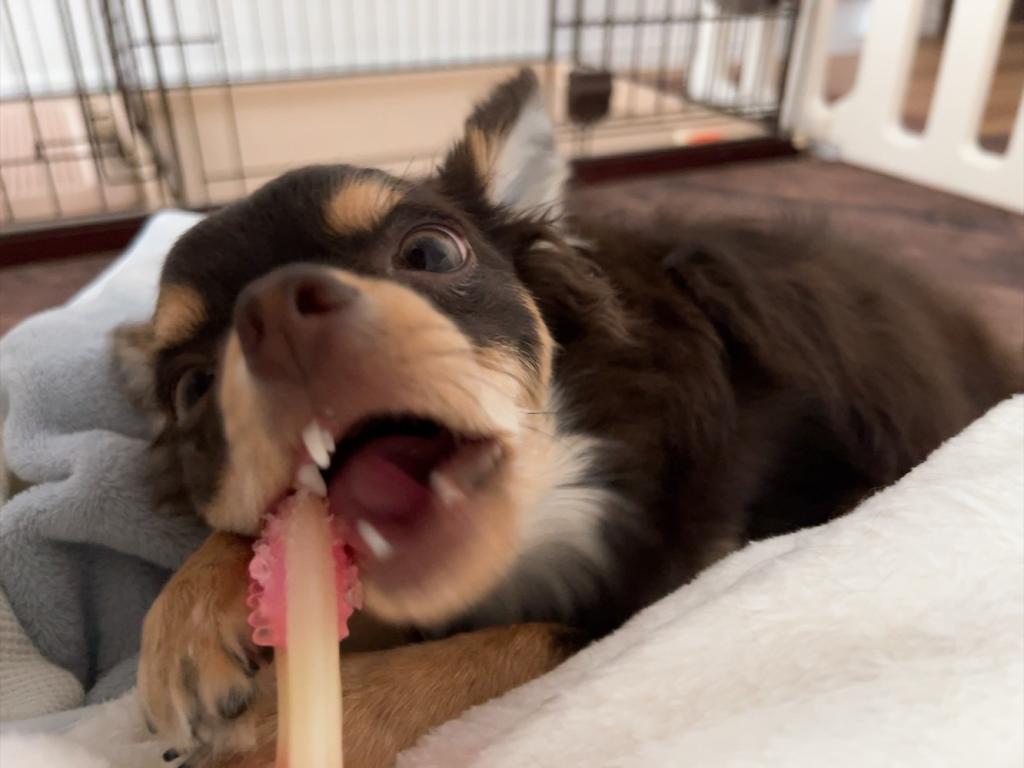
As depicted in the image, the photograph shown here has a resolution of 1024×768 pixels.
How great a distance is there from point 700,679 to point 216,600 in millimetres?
510

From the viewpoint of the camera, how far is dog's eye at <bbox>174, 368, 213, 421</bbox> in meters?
1.05

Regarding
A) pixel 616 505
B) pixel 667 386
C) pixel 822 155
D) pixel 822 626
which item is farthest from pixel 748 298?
pixel 822 155

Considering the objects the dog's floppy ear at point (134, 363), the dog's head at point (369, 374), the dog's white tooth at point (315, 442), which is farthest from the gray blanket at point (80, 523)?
the dog's white tooth at point (315, 442)

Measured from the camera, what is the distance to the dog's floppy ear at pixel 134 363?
1.36 meters

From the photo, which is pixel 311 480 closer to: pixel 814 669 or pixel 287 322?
pixel 287 322

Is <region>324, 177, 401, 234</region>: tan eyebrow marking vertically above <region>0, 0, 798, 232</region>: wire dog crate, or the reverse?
<region>324, 177, 401, 234</region>: tan eyebrow marking

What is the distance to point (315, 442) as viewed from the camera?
0.79m

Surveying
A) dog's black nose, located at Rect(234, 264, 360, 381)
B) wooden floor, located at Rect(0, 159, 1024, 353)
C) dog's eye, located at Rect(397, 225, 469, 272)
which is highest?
dog's black nose, located at Rect(234, 264, 360, 381)

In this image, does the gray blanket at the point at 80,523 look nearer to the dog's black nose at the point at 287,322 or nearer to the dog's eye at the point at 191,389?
the dog's eye at the point at 191,389

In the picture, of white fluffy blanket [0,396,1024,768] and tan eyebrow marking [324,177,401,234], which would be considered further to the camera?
tan eyebrow marking [324,177,401,234]

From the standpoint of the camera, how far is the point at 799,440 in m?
1.35

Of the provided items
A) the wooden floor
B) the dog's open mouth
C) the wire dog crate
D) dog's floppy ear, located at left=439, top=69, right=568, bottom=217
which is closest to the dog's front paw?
the dog's open mouth

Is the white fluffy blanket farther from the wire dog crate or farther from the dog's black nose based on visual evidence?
the wire dog crate

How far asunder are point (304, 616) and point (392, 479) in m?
0.15
